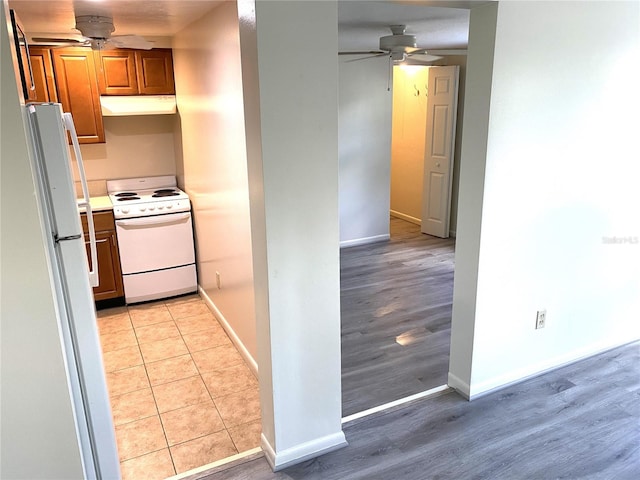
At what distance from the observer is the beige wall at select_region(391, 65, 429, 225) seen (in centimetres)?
673

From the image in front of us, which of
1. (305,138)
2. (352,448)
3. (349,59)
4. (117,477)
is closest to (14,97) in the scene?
(305,138)

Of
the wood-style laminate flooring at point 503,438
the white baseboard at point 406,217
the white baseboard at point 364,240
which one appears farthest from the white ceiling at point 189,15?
the white baseboard at point 406,217

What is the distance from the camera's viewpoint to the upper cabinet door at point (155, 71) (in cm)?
425

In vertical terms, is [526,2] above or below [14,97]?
above

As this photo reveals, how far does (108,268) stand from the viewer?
14.0 ft

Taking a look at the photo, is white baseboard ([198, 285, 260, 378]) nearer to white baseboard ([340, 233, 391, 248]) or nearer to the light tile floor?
the light tile floor

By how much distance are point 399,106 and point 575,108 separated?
4.68 meters

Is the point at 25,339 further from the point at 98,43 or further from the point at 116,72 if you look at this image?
the point at 116,72

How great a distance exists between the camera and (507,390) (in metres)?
2.93

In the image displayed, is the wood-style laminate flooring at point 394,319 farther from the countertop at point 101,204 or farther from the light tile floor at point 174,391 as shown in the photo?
the countertop at point 101,204

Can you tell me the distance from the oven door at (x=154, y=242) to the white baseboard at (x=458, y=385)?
2638mm

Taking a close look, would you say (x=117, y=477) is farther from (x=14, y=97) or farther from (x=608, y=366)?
(x=608, y=366)

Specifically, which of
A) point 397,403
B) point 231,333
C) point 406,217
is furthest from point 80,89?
point 406,217

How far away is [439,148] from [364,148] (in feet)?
3.41
